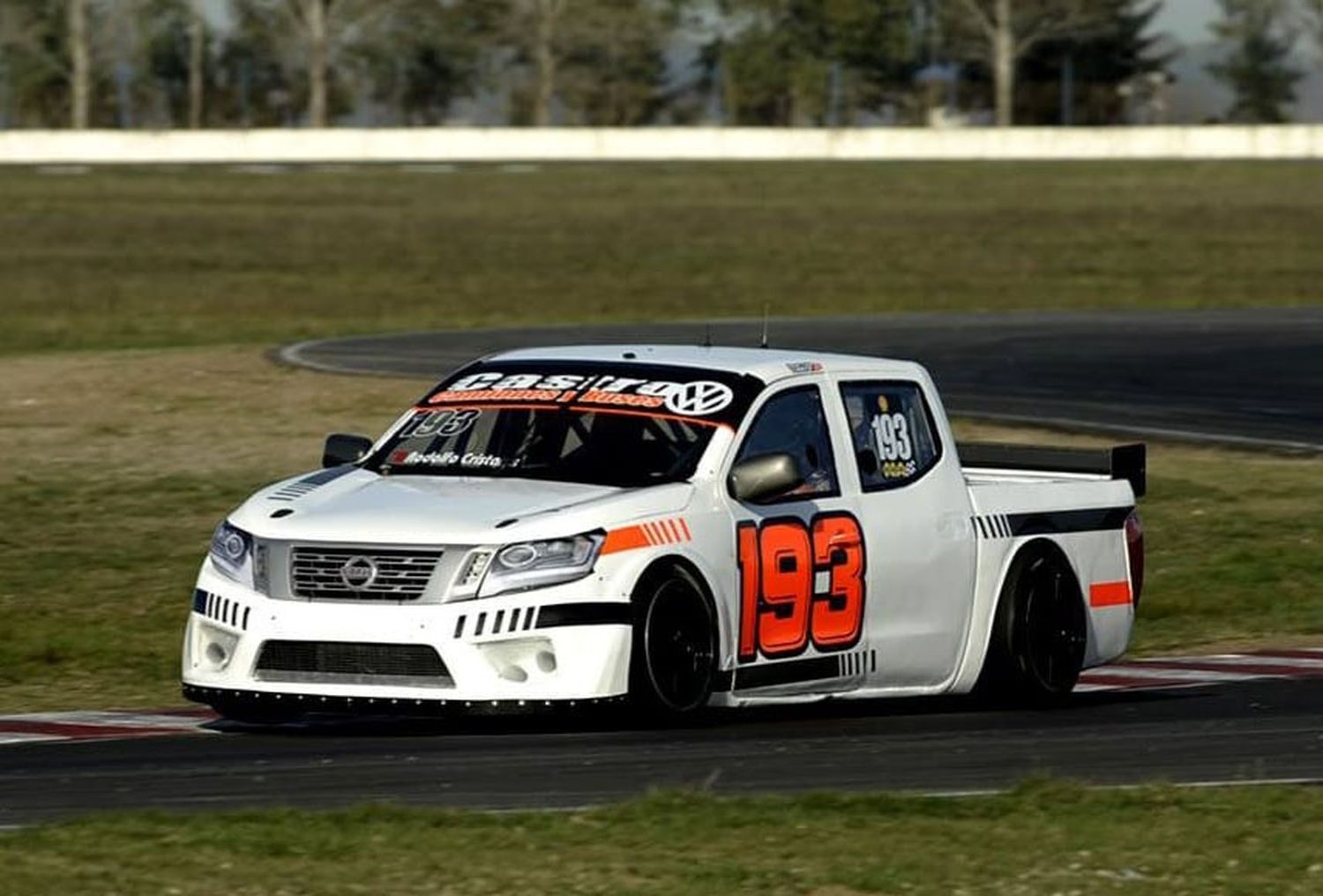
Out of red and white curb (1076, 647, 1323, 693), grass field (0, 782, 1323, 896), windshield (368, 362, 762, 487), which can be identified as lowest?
red and white curb (1076, 647, 1323, 693)

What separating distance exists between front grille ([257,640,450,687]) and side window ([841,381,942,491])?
2158 mm

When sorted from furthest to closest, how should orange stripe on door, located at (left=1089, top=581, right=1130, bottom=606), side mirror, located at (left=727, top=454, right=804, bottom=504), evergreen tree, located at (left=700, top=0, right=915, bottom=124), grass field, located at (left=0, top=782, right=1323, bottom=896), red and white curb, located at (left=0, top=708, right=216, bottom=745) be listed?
evergreen tree, located at (left=700, top=0, right=915, bottom=124) → orange stripe on door, located at (left=1089, top=581, right=1130, bottom=606) → red and white curb, located at (left=0, top=708, right=216, bottom=745) → side mirror, located at (left=727, top=454, right=804, bottom=504) → grass field, located at (left=0, top=782, right=1323, bottom=896)

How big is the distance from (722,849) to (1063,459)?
17.5 feet

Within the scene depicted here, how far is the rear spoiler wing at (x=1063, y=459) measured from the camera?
13.0 metres

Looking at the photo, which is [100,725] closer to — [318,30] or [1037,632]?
[1037,632]

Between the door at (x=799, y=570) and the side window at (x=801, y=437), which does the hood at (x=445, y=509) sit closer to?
the door at (x=799, y=570)

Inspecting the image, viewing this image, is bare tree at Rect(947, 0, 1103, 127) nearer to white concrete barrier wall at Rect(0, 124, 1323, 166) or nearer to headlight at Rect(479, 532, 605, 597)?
white concrete barrier wall at Rect(0, 124, 1323, 166)

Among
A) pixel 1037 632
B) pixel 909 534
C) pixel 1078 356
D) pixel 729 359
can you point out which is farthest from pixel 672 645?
pixel 1078 356

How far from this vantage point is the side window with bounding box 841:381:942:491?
12.0m

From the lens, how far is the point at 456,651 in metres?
10.5

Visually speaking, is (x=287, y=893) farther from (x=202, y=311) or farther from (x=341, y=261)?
(x=341, y=261)

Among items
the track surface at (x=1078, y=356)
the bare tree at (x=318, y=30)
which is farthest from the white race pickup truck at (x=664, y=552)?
the bare tree at (x=318, y=30)

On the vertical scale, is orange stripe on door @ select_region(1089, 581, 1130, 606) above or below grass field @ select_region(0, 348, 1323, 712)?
above

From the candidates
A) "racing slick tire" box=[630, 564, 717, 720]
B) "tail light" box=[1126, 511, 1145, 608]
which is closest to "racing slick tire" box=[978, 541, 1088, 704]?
"tail light" box=[1126, 511, 1145, 608]
